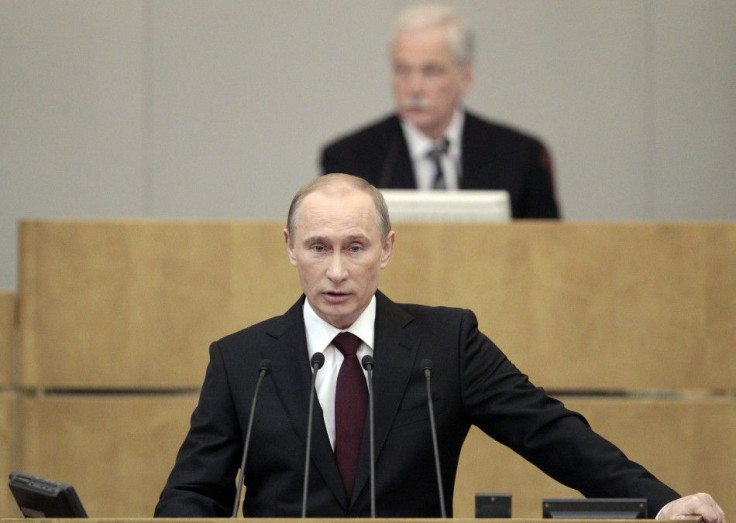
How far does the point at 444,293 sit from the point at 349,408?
57.4 inches

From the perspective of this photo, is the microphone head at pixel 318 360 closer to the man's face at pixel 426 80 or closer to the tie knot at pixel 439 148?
the tie knot at pixel 439 148

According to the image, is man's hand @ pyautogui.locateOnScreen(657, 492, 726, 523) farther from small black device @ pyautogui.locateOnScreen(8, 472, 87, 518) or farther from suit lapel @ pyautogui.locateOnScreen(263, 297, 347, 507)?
small black device @ pyautogui.locateOnScreen(8, 472, 87, 518)

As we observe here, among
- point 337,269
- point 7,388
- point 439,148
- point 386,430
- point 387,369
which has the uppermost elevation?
point 439,148

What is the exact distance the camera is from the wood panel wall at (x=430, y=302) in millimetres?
4441

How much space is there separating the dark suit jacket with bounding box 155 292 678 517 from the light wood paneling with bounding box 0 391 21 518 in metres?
1.56

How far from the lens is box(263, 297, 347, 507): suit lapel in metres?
2.99

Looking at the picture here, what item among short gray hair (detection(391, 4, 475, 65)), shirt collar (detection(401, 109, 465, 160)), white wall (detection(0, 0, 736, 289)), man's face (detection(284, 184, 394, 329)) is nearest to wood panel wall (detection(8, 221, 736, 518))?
shirt collar (detection(401, 109, 465, 160))

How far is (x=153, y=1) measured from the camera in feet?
23.1

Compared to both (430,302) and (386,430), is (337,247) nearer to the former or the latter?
(386,430)

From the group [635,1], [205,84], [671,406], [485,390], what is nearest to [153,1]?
[205,84]

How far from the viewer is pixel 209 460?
3.02m

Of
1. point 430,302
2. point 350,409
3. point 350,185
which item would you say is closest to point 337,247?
point 350,185

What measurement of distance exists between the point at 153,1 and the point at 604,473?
4768mm

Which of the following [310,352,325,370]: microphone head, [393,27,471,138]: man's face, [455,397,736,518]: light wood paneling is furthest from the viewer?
[393,27,471,138]: man's face
